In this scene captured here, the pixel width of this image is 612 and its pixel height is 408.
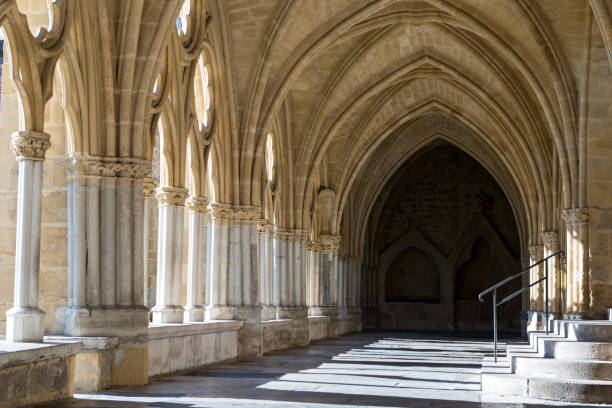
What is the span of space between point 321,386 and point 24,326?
286cm

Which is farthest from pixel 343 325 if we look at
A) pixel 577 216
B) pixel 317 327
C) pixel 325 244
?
pixel 577 216

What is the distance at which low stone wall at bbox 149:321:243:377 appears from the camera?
956cm

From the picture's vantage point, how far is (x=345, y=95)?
17547 mm

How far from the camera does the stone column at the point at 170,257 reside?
35.0 ft

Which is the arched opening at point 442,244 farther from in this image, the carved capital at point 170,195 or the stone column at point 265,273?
the carved capital at point 170,195

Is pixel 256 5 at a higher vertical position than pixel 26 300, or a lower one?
higher

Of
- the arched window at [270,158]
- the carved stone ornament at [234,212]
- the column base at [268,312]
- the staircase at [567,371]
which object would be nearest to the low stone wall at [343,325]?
the column base at [268,312]

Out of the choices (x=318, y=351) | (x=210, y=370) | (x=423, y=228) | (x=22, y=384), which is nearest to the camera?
(x=22, y=384)

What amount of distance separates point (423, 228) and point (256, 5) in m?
17.6

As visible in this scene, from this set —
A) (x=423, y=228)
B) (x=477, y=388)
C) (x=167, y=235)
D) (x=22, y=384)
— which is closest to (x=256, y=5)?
(x=167, y=235)

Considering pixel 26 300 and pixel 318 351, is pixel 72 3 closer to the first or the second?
pixel 26 300

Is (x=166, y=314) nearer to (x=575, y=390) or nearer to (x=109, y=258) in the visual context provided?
(x=109, y=258)

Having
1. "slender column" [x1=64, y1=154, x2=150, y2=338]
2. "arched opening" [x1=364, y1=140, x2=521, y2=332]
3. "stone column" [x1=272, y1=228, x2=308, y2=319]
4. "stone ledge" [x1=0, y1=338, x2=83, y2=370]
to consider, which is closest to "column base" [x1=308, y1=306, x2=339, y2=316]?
"stone column" [x1=272, y1=228, x2=308, y2=319]

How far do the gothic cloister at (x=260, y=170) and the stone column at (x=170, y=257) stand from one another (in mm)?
28
